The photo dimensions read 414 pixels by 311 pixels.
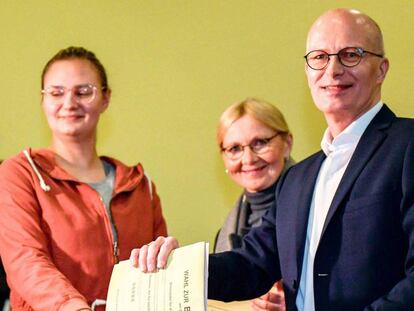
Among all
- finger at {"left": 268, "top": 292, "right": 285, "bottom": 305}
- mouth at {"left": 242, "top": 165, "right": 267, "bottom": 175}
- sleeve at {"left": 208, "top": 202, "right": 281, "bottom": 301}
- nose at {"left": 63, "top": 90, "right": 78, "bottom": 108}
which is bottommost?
finger at {"left": 268, "top": 292, "right": 285, "bottom": 305}

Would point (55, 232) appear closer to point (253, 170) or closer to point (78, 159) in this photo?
point (78, 159)

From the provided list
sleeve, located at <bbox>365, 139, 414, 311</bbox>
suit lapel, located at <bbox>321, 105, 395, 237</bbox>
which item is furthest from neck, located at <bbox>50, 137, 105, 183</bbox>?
sleeve, located at <bbox>365, 139, 414, 311</bbox>

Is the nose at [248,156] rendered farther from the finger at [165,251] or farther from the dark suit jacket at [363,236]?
the finger at [165,251]

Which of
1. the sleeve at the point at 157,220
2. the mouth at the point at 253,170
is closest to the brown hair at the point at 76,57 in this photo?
the sleeve at the point at 157,220

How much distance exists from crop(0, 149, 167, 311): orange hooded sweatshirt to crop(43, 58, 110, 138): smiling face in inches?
4.7

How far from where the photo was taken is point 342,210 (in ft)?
5.70

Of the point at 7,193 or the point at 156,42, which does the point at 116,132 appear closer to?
the point at 156,42

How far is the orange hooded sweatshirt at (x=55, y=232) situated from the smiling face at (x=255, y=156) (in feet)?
1.86

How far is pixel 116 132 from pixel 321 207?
213 cm

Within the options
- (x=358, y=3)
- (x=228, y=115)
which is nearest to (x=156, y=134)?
(x=228, y=115)

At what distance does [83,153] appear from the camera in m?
2.51

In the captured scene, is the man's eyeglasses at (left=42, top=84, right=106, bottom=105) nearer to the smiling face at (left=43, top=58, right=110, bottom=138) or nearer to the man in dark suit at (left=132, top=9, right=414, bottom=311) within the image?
the smiling face at (left=43, top=58, right=110, bottom=138)

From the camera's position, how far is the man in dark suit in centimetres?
166

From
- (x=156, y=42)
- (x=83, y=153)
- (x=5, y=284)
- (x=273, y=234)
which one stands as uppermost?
(x=156, y=42)
